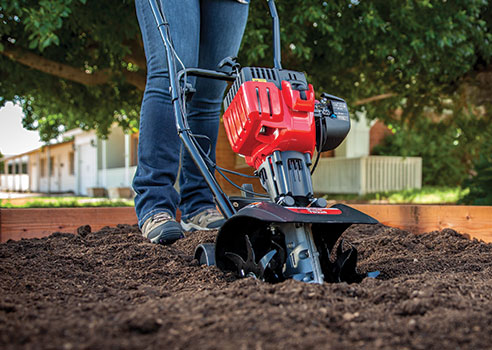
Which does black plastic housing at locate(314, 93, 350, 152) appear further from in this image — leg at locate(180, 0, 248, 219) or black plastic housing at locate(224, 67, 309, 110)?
leg at locate(180, 0, 248, 219)

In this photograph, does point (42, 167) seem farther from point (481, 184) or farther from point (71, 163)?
point (481, 184)

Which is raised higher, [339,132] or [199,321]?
[339,132]

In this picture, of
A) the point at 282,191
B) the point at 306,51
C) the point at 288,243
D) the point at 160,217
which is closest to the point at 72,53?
the point at 306,51

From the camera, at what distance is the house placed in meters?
13.8

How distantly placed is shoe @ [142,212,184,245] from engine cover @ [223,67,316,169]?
64 cm

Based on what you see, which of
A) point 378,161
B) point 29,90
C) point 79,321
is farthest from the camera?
point 378,161

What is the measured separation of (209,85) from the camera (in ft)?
8.27

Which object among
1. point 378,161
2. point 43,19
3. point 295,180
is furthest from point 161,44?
point 378,161

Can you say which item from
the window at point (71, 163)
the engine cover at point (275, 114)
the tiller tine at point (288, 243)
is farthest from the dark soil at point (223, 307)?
the window at point (71, 163)

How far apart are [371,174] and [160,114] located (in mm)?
12534

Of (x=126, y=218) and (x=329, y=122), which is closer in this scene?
(x=329, y=122)

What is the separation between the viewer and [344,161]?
14516mm

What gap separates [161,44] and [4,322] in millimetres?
1504

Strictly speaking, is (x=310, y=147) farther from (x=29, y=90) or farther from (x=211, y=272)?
(x=29, y=90)
